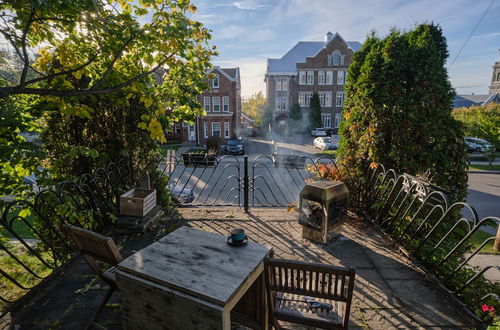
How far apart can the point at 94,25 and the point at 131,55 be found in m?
1.16

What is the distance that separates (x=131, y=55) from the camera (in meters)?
4.14

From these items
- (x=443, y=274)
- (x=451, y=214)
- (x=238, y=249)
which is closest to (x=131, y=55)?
(x=238, y=249)

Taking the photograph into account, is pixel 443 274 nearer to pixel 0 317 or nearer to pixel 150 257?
pixel 150 257

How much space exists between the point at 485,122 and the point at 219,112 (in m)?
23.7

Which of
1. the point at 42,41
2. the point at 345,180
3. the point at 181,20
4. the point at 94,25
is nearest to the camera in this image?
the point at 94,25

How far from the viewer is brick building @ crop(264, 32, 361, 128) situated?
35.2 metres

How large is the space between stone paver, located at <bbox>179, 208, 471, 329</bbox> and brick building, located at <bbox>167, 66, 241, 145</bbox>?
963 inches

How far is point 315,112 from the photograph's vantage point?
119 feet

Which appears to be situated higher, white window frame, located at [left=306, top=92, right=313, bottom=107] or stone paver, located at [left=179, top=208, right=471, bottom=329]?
white window frame, located at [left=306, top=92, right=313, bottom=107]

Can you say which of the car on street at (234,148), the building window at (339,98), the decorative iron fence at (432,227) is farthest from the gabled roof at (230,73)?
the decorative iron fence at (432,227)

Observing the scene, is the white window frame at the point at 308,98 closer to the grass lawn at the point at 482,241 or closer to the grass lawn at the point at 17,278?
the grass lawn at the point at 482,241

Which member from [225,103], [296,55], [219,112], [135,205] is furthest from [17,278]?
[296,55]

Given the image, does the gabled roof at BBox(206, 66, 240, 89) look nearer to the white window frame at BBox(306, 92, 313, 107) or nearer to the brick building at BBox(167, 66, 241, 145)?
the brick building at BBox(167, 66, 241, 145)

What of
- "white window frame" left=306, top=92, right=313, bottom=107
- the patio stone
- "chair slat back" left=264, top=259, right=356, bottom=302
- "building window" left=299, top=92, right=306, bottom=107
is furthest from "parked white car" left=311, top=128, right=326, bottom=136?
"chair slat back" left=264, top=259, right=356, bottom=302
